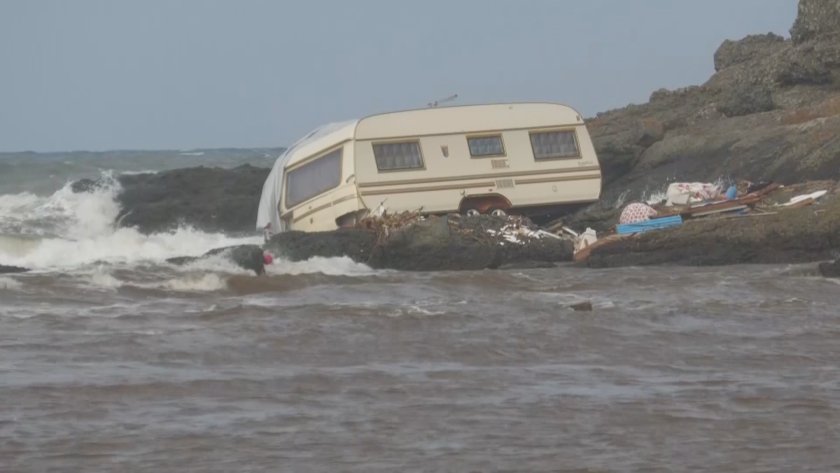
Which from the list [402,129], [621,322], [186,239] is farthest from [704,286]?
[186,239]

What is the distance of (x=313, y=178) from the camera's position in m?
27.2

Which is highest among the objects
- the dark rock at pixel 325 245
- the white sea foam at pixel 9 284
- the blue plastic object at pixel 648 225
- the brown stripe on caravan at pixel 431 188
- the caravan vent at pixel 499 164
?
the caravan vent at pixel 499 164

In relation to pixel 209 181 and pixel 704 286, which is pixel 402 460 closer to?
pixel 704 286

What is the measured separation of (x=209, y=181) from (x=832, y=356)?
2820 cm

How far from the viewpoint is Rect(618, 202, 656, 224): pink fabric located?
24.9 meters

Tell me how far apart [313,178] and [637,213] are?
5.37m

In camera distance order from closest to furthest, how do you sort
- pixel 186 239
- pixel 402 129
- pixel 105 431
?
pixel 105 431 < pixel 402 129 < pixel 186 239

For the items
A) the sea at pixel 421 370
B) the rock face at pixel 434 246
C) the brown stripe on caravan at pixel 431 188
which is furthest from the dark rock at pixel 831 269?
the brown stripe on caravan at pixel 431 188

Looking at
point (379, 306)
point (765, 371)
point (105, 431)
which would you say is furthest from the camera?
point (379, 306)

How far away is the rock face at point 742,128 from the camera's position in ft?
91.8

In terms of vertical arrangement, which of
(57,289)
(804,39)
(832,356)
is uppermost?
(804,39)

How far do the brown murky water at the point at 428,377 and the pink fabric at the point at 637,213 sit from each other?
4.11 meters

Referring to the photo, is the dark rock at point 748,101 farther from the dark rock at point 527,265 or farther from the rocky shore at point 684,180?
the dark rock at point 527,265

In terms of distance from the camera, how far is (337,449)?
10.6 m
